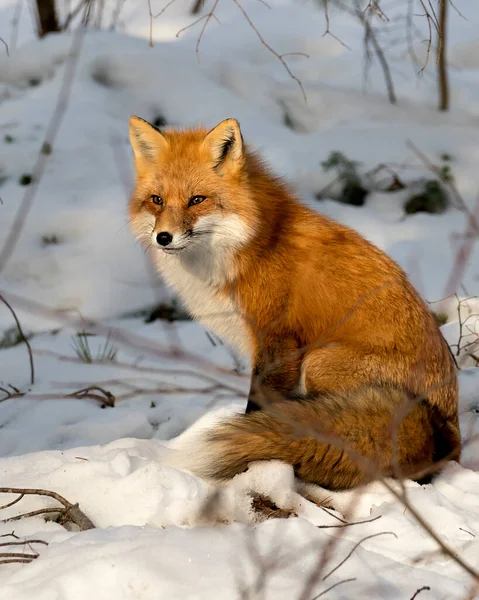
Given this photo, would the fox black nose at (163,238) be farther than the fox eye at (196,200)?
No

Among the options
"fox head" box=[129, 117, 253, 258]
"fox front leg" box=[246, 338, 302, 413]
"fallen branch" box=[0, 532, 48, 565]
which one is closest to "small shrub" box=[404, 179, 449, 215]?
"fox head" box=[129, 117, 253, 258]

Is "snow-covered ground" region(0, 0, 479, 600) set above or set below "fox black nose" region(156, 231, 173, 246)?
below

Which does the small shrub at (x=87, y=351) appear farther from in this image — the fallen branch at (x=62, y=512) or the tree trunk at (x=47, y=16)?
the tree trunk at (x=47, y=16)

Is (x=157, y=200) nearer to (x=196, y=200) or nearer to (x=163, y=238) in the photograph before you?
(x=196, y=200)

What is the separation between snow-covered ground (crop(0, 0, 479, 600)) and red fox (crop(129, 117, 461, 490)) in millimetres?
134

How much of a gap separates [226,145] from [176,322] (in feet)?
6.07

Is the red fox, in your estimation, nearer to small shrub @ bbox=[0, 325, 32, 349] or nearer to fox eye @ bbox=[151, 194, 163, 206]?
fox eye @ bbox=[151, 194, 163, 206]

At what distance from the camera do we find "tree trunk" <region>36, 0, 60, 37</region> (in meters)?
7.24

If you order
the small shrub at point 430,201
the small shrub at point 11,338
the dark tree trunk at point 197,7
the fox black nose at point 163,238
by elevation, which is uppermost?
the fox black nose at point 163,238

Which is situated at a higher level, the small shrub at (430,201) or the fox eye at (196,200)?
the fox eye at (196,200)

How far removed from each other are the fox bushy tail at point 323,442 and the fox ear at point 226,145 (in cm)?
121

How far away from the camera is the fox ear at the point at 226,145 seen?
354 centimetres

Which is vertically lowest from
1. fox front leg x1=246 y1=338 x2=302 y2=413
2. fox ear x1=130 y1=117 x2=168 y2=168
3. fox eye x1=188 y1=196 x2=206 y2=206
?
fox front leg x1=246 y1=338 x2=302 y2=413

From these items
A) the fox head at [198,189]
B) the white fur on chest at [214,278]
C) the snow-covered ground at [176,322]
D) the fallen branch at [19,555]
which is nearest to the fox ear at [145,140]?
the fox head at [198,189]
